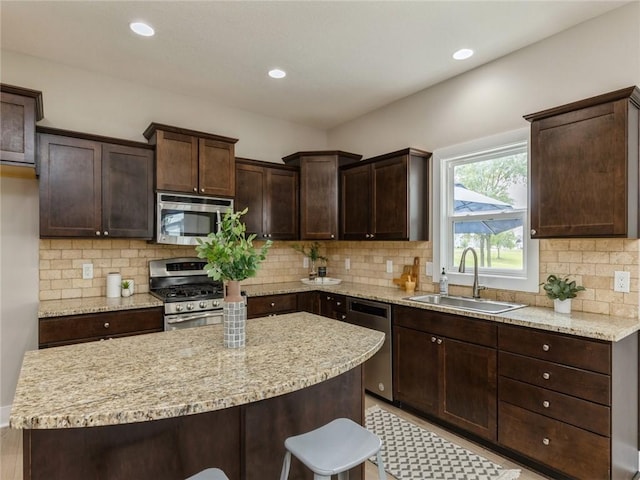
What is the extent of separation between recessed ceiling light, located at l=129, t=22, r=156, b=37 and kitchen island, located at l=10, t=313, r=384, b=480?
217 cm

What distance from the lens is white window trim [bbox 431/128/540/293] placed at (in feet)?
9.20

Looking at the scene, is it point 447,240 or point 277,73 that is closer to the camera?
point 277,73

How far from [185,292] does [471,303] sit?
253 cm

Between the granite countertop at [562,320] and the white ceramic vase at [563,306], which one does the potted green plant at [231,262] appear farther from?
the white ceramic vase at [563,306]

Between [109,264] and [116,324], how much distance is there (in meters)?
0.75

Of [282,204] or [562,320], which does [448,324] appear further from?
[282,204]

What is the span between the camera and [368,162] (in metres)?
3.87

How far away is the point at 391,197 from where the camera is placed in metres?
3.62

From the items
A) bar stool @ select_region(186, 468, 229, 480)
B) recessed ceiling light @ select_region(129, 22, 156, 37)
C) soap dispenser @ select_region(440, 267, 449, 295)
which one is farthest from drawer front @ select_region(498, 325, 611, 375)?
recessed ceiling light @ select_region(129, 22, 156, 37)

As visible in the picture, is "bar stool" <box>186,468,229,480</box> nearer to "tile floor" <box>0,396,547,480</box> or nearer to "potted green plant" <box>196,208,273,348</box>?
"potted green plant" <box>196,208,273,348</box>

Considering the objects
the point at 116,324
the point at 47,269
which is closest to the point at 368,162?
the point at 116,324

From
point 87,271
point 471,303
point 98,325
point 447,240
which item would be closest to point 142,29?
point 87,271

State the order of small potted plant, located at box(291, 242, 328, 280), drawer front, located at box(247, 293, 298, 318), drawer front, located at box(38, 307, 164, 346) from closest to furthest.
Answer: drawer front, located at box(38, 307, 164, 346) → drawer front, located at box(247, 293, 298, 318) → small potted plant, located at box(291, 242, 328, 280)

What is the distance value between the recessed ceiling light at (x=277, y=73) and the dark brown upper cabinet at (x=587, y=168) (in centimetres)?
208
